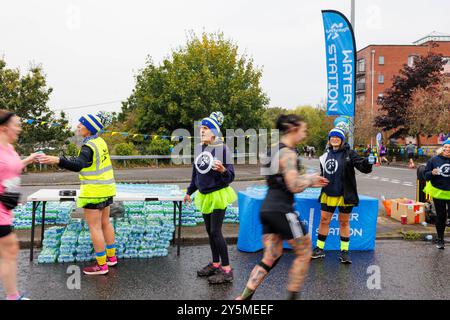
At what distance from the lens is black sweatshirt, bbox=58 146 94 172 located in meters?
4.52

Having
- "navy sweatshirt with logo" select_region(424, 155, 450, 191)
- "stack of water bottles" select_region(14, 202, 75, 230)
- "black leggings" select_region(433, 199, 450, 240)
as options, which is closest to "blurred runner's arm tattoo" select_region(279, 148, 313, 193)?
"navy sweatshirt with logo" select_region(424, 155, 450, 191)

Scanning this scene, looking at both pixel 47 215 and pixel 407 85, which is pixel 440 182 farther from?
pixel 407 85

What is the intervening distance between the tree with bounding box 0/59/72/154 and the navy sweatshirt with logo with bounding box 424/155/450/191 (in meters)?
21.7

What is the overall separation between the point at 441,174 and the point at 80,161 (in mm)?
5329

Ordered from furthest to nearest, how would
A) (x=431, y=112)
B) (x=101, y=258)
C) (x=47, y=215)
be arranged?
(x=431, y=112) → (x=47, y=215) → (x=101, y=258)

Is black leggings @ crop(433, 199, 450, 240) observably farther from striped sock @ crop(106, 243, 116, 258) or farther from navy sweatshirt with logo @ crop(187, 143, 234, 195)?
striped sock @ crop(106, 243, 116, 258)

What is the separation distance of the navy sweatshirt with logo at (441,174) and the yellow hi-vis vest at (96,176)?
4.96 metres

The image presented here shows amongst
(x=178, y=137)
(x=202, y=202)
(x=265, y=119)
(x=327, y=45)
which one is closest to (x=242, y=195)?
(x=202, y=202)

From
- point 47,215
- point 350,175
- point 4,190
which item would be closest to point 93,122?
point 4,190

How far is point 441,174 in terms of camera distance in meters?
6.30

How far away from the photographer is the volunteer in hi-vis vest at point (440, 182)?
20.7 ft

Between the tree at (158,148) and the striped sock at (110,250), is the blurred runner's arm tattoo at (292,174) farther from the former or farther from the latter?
the tree at (158,148)

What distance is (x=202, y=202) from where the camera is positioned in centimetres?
492

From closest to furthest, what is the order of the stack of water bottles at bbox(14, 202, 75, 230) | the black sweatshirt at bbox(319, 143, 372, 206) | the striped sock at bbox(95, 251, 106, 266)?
the striped sock at bbox(95, 251, 106, 266)
the black sweatshirt at bbox(319, 143, 372, 206)
the stack of water bottles at bbox(14, 202, 75, 230)
